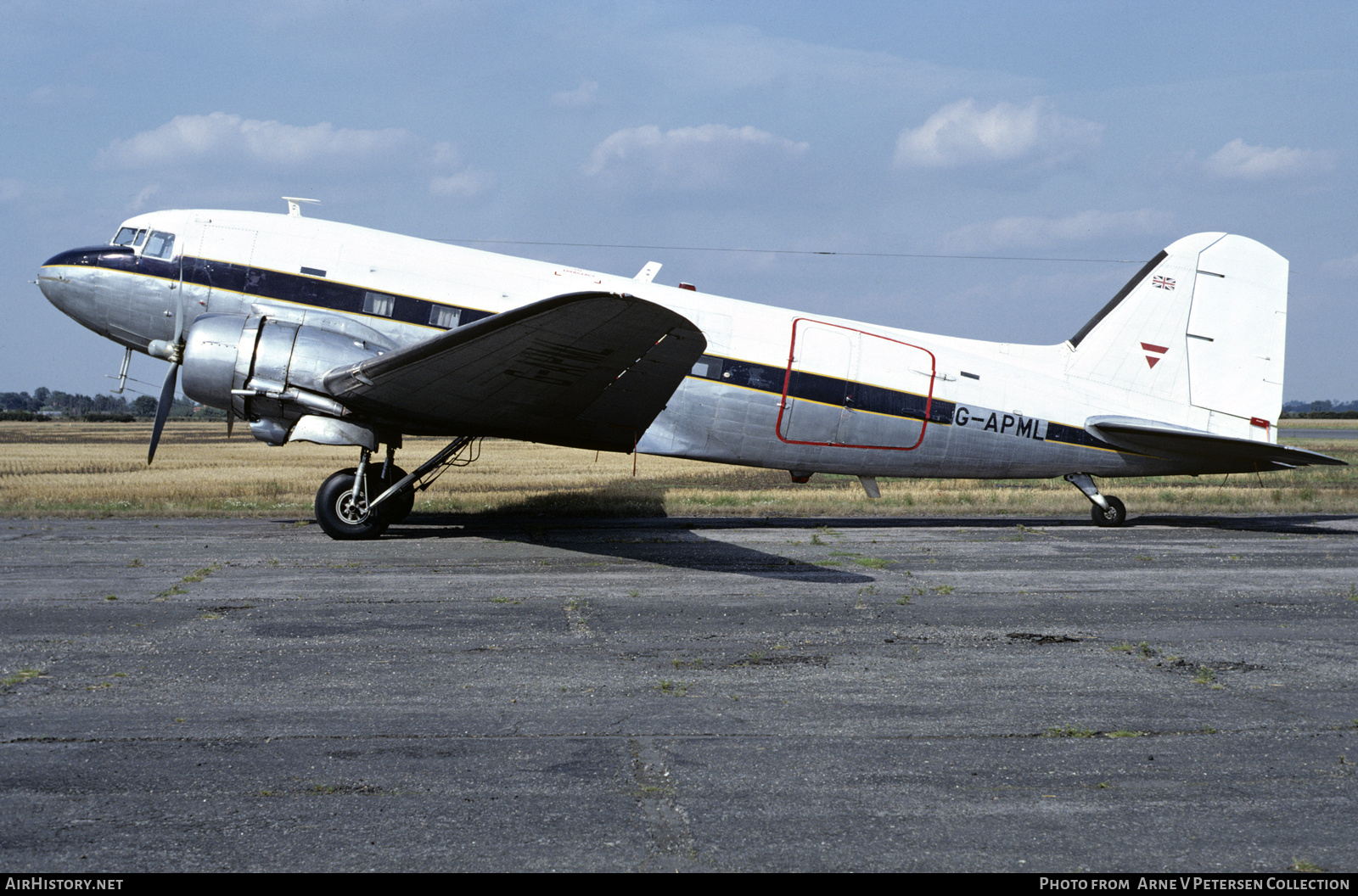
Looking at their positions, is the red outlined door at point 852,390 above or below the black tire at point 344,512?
above

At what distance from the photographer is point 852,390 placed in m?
14.8

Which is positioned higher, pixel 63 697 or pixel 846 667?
pixel 846 667

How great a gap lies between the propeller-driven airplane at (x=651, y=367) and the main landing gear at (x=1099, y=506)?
0.04 meters

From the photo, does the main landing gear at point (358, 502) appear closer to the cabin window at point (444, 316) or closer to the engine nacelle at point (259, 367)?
the engine nacelle at point (259, 367)

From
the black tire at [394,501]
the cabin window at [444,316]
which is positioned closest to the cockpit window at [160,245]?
the cabin window at [444,316]

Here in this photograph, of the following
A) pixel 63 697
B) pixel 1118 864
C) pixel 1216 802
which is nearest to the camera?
pixel 1118 864

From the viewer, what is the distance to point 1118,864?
3934 millimetres

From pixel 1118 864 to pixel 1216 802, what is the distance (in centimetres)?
107

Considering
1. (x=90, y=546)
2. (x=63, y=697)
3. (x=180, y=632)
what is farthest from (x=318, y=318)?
(x=63, y=697)

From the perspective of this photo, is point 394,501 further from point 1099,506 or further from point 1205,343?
point 1205,343

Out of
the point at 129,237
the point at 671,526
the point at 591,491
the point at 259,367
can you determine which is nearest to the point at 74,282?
the point at 129,237

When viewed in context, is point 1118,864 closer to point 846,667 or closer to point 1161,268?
point 846,667

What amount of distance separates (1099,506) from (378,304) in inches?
507

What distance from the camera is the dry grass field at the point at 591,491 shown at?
19.0 meters
